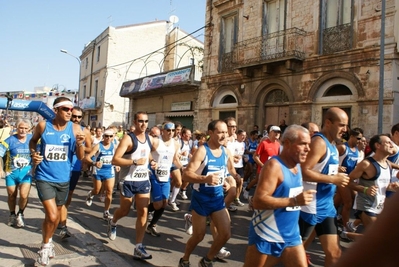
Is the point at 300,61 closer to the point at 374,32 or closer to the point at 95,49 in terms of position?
the point at 374,32

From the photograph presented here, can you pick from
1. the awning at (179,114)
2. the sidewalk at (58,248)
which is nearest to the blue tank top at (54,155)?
the sidewalk at (58,248)

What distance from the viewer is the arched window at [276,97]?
17094mm

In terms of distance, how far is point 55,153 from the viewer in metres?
4.89

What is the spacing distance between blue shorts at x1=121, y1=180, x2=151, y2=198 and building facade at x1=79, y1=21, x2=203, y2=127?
29521 mm

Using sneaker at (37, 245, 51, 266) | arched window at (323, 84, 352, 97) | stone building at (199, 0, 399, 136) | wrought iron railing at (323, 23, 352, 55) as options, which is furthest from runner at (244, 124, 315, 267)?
wrought iron railing at (323, 23, 352, 55)

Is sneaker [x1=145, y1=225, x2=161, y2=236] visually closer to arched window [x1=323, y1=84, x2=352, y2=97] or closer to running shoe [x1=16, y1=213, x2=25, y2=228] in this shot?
running shoe [x1=16, y1=213, x2=25, y2=228]

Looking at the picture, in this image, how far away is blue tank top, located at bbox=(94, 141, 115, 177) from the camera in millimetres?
8148

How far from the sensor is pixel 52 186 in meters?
4.80

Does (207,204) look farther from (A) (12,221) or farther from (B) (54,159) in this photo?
(A) (12,221)

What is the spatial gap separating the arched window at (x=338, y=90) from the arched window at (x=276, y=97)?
7.12 feet

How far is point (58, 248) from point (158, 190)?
6.51ft

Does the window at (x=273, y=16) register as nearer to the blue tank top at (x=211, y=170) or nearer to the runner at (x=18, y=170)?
the runner at (x=18, y=170)

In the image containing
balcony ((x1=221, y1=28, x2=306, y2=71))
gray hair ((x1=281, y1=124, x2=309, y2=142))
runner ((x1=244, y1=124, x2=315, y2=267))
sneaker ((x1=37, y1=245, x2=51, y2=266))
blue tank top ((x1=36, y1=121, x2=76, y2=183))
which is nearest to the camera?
runner ((x1=244, y1=124, x2=315, y2=267))

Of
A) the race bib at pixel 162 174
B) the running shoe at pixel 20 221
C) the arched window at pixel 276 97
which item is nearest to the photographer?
the running shoe at pixel 20 221
